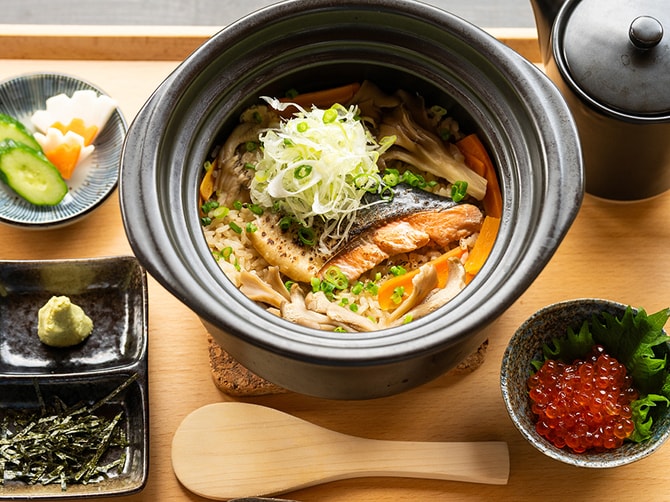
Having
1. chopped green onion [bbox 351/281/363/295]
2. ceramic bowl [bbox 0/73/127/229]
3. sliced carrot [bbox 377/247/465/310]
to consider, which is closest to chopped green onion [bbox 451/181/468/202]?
sliced carrot [bbox 377/247/465/310]

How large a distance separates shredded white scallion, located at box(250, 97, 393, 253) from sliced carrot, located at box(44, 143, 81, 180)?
703 millimetres

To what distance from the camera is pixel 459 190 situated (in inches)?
92.2

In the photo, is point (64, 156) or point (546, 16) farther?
point (64, 156)

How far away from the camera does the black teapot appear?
2252 mm

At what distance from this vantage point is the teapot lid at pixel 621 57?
7.38ft

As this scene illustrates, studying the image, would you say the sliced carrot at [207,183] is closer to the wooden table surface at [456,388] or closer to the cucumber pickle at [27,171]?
the wooden table surface at [456,388]

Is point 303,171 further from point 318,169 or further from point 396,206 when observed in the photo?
point 396,206

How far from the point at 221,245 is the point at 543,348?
0.93 m

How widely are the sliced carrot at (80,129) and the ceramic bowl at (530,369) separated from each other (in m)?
1.47

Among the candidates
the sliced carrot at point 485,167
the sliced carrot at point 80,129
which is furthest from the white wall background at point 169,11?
the sliced carrot at point 485,167

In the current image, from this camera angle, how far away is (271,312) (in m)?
2.13

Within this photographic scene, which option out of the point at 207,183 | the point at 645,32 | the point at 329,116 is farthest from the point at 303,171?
the point at 645,32

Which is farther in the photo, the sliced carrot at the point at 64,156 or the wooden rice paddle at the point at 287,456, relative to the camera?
the sliced carrot at the point at 64,156

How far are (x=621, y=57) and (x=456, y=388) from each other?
1.01 metres
